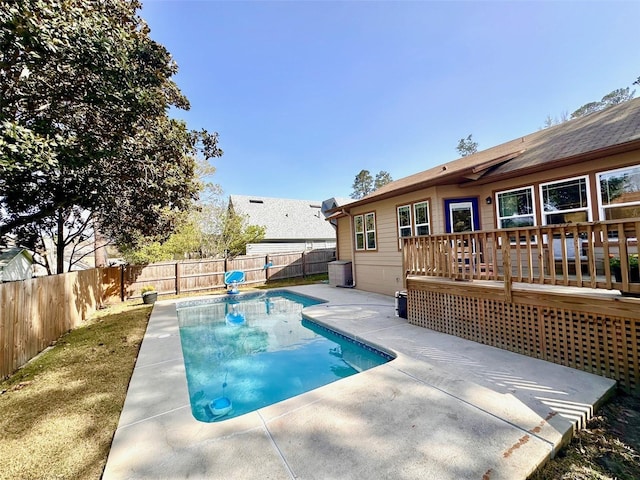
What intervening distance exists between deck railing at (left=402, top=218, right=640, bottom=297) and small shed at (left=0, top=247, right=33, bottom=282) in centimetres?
1147

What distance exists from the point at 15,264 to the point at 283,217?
1645 cm

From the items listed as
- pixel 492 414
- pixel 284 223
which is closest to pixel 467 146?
pixel 284 223

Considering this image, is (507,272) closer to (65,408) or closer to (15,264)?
(65,408)

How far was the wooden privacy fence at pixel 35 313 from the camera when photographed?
13.8 feet

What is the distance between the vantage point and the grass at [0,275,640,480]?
2.22m

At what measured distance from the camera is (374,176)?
4359 centimetres

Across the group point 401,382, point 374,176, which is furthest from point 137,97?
point 374,176

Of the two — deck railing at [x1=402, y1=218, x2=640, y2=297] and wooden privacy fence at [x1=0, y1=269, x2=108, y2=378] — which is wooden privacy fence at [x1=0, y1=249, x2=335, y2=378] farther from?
deck railing at [x1=402, y1=218, x2=640, y2=297]

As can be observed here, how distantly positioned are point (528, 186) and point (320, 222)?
19.3 m

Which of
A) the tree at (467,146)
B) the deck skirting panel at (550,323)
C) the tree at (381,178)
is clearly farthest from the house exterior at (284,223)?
the tree at (467,146)

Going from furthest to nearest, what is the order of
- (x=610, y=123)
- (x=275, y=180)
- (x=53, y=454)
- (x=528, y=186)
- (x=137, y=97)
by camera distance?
(x=275, y=180) < (x=528, y=186) < (x=610, y=123) < (x=137, y=97) < (x=53, y=454)

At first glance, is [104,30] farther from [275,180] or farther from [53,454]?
[275,180]

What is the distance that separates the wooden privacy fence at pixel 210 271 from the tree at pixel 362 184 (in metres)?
28.6

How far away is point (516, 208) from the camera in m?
7.25
